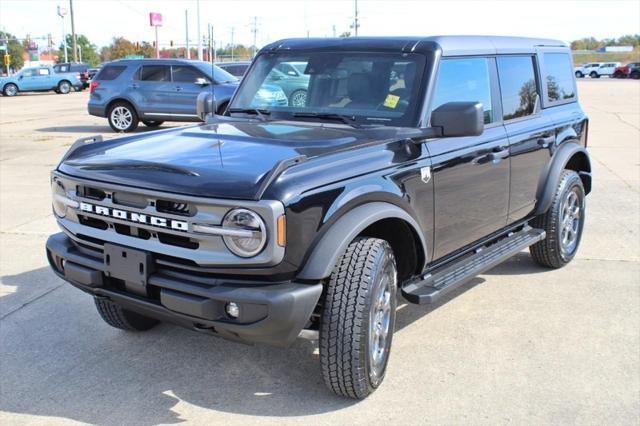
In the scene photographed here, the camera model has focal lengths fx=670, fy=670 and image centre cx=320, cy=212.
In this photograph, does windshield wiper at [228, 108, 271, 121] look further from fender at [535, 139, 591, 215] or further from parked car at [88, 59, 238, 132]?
parked car at [88, 59, 238, 132]

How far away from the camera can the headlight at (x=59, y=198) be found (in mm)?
3705

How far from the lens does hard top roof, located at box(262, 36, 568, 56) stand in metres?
4.30

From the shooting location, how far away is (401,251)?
395 centimetres

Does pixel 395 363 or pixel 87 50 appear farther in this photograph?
pixel 87 50

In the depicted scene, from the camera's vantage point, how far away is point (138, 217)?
127 inches

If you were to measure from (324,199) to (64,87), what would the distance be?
38021 mm

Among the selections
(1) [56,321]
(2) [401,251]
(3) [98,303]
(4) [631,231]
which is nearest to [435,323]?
(2) [401,251]

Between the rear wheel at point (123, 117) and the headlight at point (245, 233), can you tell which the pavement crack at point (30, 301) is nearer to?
the headlight at point (245, 233)

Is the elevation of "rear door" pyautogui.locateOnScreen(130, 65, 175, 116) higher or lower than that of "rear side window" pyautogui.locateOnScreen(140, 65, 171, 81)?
lower

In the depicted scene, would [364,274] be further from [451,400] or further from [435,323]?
[435,323]

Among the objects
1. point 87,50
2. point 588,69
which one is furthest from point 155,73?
point 87,50

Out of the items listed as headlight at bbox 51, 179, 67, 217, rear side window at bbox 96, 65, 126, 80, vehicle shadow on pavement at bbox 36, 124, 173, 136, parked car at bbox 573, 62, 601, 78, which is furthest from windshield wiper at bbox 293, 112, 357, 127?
parked car at bbox 573, 62, 601, 78

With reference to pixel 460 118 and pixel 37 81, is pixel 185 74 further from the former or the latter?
pixel 37 81

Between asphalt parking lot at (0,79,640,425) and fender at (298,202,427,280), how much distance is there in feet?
2.70
